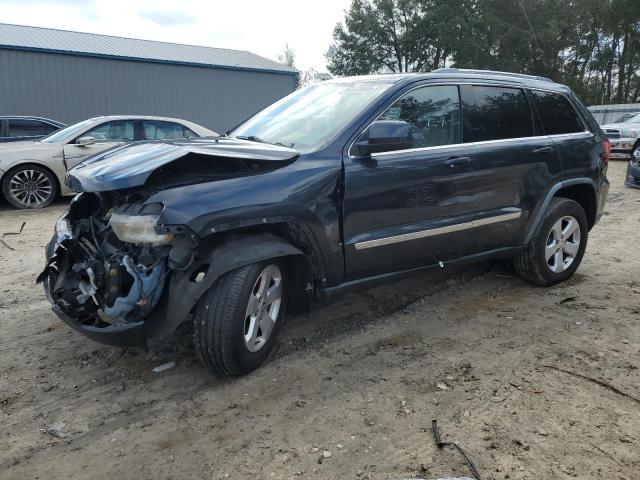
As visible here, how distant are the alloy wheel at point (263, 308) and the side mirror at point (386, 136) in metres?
1.03

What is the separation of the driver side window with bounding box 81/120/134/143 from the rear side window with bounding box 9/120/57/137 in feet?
7.12

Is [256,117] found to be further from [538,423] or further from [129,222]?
[538,423]

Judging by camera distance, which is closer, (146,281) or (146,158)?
(146,281)

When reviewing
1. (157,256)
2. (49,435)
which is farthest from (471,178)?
(49,435)

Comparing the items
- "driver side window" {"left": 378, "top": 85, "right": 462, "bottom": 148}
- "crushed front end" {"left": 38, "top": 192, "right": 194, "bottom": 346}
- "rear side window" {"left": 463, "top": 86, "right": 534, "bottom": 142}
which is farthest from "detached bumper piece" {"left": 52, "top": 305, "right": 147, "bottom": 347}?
"rear side window" {"left": 463, "top": 86, "right": 534, "bottom": 142}

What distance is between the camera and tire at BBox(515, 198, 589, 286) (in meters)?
4.80

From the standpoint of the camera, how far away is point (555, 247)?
4.95 meters

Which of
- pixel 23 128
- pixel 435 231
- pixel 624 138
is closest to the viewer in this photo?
pixel 435 231

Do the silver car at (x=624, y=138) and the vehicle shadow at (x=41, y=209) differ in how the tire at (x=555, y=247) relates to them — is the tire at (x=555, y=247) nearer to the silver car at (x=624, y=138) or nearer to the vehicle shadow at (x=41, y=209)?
the vehicle shadow at (x=41, y=209)

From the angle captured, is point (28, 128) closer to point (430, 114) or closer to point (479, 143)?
point (430, 114)

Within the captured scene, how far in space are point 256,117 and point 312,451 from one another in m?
2.94

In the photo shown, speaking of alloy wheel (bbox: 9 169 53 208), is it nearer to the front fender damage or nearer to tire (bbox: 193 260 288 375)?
the front fender damage

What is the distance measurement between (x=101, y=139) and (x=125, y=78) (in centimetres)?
1131

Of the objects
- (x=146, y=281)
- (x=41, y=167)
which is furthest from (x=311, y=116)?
(x=41, y=167)
